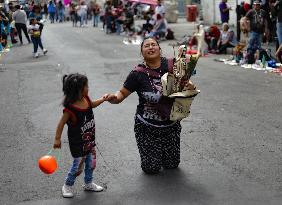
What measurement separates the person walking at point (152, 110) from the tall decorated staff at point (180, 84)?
80mm

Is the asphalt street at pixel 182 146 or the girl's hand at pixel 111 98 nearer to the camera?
the asphalt street at pixel 182 146

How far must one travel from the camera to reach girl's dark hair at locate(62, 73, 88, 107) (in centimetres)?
514

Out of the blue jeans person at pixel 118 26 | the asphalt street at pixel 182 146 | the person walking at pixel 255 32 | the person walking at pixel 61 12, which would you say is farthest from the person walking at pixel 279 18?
the person walking at pixel 61 12

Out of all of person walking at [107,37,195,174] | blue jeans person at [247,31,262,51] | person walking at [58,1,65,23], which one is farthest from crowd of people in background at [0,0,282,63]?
person walking at [107,37,195,174]

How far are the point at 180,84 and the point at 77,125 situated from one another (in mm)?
1215

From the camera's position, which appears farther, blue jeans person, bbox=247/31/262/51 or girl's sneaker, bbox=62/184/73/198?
blue jeans person, bbox=247/31/262/51

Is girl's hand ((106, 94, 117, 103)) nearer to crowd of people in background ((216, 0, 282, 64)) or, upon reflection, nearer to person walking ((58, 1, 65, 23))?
crowd of people in background ((216, 0, 282, 64))

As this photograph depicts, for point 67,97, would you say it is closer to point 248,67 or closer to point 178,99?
point 178,99

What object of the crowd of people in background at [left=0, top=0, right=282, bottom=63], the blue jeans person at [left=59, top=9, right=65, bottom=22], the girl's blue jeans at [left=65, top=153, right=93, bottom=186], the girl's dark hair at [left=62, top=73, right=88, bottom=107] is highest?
the blue jeans person at [left=59, top=9, right=65, bottom=22]

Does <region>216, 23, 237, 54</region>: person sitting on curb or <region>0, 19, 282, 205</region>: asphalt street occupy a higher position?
<region>216, 23, 237, 54</region>: person sitting on curb

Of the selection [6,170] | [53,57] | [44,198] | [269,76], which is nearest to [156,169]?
[44,198]

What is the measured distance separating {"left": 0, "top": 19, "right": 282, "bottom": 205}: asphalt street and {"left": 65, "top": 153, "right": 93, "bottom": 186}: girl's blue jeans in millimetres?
169

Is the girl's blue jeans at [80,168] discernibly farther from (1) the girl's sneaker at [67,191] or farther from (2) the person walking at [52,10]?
(2) the person walking at [52,10]

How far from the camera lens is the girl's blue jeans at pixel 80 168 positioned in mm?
5401
